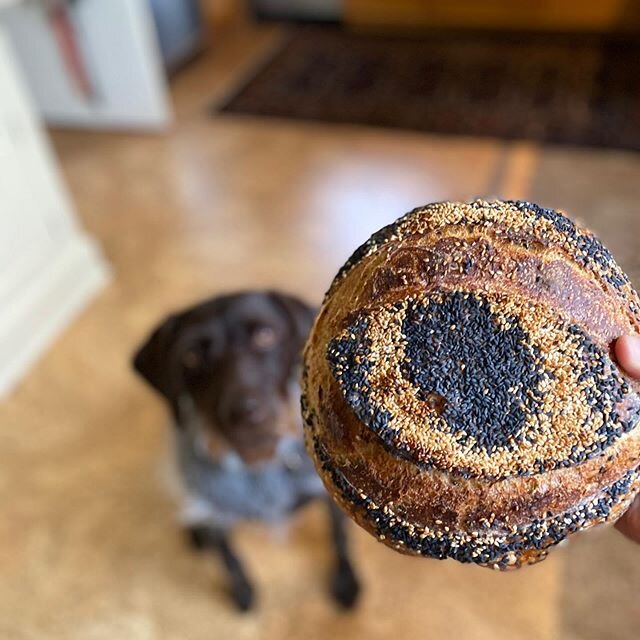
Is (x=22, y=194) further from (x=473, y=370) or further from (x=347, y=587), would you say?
(x=473, y=370)

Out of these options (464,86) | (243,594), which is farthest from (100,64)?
(243,594)

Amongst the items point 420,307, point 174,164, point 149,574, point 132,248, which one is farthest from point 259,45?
point 420,307

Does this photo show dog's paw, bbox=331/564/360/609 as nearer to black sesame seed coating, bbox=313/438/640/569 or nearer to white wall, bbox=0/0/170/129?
black sesame seed coating, bbox=313/438/640/569

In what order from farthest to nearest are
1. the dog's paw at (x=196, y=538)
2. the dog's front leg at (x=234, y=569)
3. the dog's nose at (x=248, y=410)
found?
1. the dog's paw at (x=196, y=538)
2. the dog's front leg at (x=234, y=569)
3. the dog's nose at (x=248, y=410)

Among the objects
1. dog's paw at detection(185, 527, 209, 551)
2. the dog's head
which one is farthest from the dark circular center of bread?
dog's paw at detection(185, 527, 209, 551)

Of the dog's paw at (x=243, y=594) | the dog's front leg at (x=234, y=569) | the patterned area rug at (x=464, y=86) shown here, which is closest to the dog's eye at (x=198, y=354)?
the dog's front leg at (x=234, y=569)

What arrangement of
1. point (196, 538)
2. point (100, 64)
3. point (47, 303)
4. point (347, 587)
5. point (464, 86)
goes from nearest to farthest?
point (347, 587) < point (196, 538) < point (47, 303) < point (100, 64) < point (464, 86)

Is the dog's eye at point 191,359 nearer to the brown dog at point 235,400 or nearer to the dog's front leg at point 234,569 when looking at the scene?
the brown dog at point 235,400
